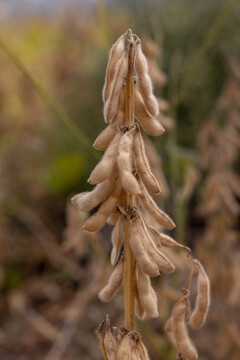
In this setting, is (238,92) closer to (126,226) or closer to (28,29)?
(126,226)

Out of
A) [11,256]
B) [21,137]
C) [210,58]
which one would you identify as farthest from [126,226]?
[21,137]

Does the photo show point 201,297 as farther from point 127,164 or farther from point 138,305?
point 127,164

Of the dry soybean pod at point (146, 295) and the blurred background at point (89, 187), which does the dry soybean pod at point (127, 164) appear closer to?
the dry soybean pod at point (146, 295)

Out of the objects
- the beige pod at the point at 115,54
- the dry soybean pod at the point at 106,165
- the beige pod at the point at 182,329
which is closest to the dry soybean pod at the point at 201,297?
the beige pod at the point at 182,329

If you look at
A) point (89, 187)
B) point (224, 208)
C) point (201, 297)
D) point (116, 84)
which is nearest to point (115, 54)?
point (116, 84)

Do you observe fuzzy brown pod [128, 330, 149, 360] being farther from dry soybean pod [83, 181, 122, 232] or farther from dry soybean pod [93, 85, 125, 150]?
dry soybean pod [93, 85, 125, 150]

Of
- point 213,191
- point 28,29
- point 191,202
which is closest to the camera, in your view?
point 213,191
